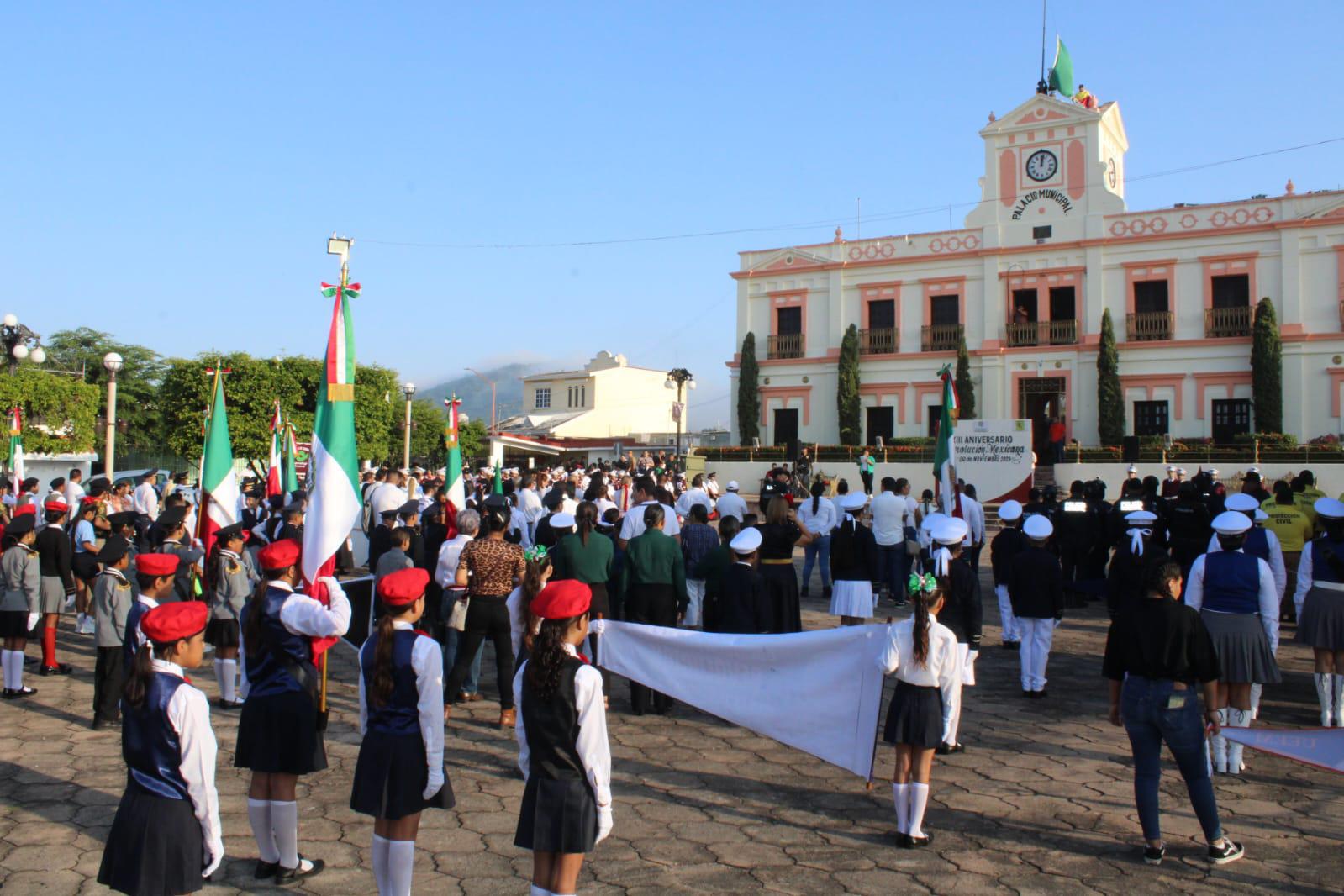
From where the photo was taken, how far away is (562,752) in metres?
3.95

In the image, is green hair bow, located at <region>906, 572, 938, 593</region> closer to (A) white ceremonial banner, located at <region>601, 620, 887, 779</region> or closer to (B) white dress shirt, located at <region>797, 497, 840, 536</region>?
(A) white ceremonial banner, located at <region>601, 620, 887, 779</region>

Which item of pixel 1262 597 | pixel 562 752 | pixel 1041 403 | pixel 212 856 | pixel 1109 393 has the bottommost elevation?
pixel 212 856

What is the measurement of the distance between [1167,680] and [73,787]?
21.8ft

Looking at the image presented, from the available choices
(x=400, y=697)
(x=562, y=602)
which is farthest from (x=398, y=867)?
(x=562, y=602)

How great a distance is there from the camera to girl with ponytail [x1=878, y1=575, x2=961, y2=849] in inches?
216

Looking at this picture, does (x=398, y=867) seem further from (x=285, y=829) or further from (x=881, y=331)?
(x=881, y=331)

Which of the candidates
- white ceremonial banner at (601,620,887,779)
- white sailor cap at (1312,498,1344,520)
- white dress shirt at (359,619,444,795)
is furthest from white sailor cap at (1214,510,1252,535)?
white dress shirt at (359,619,444,795)

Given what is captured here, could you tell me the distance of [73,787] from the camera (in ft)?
21.5

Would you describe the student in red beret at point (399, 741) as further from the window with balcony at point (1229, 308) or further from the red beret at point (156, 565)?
the window with balcony at point (1229, 308)

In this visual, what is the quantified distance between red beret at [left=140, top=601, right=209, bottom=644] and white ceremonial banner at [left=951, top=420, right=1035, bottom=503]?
18.6 meters

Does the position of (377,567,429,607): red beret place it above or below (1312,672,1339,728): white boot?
above

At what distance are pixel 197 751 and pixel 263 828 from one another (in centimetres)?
154

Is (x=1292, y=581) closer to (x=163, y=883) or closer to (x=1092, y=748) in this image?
(x=1092, y=748)

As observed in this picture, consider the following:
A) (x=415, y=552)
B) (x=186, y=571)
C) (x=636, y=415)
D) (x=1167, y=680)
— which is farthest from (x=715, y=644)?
(x=636, y=415)
